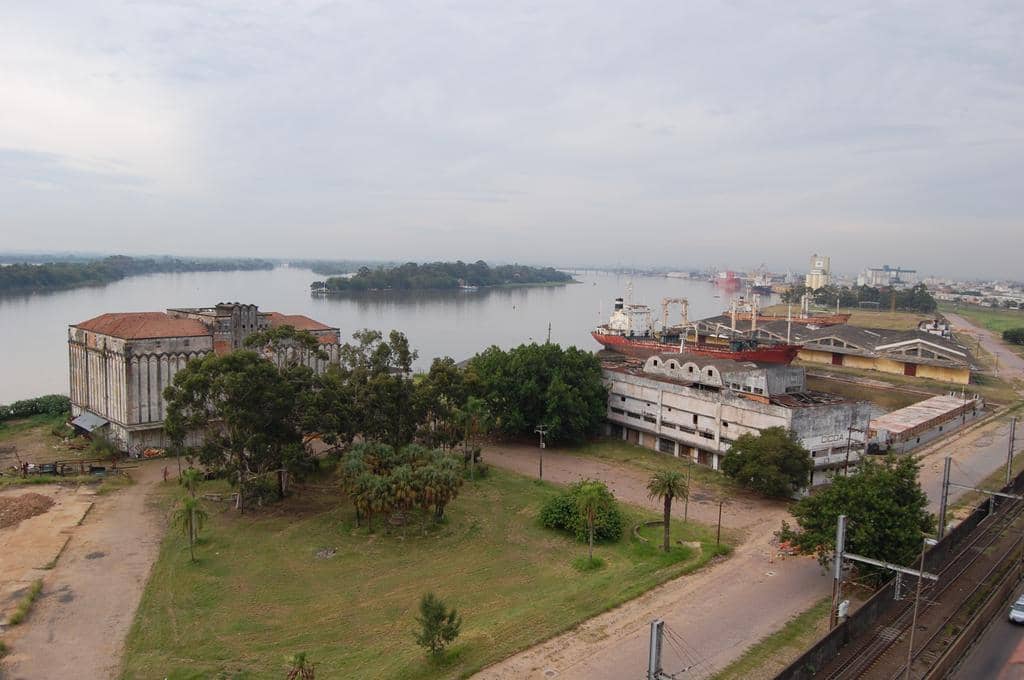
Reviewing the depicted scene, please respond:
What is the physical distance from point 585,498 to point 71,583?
1433 cm

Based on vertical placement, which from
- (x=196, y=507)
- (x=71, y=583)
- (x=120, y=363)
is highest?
(x=120, y=363)

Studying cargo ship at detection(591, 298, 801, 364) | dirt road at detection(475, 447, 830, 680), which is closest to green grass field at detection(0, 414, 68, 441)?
dirt road at detection(475, 447, 830, 680)

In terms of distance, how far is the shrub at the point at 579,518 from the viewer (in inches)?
859

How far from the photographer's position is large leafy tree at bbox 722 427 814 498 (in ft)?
83.7

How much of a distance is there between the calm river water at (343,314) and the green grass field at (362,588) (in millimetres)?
32606

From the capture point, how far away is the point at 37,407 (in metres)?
37.9

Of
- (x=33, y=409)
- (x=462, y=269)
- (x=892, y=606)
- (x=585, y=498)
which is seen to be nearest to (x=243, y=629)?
(x=585, y=498)

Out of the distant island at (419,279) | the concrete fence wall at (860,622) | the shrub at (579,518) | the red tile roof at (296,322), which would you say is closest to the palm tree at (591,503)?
the shrub at (579,518)

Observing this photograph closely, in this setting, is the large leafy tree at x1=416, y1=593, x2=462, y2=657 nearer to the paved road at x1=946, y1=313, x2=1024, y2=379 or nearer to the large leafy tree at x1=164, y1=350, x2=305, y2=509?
the large leafy tree at x1=164, y1=350, x2=305, y2=509

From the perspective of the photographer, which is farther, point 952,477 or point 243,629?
point 952,477

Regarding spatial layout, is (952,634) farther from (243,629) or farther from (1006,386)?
(1006,386)

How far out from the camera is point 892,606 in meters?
15.8

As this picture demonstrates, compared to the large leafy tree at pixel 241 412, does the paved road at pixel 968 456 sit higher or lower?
lower

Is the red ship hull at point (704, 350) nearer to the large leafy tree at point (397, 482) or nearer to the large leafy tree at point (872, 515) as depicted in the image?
the large leafy tree at point (872, 515)
